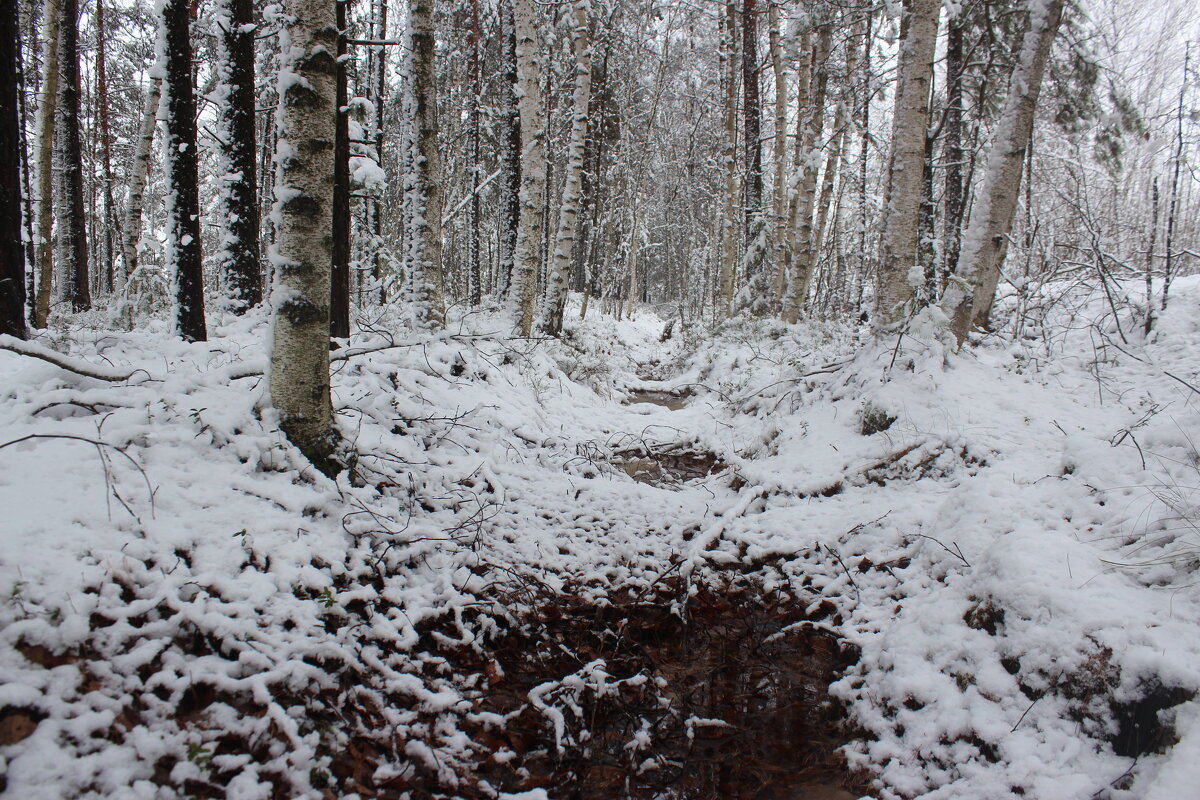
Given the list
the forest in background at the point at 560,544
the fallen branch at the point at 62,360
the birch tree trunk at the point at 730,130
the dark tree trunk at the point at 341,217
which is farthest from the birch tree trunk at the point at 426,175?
the birch tree trunk at the point at 730,130

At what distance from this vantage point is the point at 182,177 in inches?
259

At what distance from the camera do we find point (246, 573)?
2.39 metres

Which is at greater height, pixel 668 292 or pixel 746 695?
pixel 668 292

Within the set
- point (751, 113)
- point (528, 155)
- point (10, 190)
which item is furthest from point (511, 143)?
point (10, 190)

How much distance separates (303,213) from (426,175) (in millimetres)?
4697

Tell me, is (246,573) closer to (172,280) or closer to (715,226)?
(172,280)

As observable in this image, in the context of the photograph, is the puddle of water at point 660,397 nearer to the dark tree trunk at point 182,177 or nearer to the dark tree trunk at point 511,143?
the dark tree trunk at point 511,143

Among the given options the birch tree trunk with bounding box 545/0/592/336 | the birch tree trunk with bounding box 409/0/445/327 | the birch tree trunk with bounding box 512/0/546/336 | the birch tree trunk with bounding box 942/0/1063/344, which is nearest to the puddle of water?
the birch tree trunk with bounding box 512/0/546/336

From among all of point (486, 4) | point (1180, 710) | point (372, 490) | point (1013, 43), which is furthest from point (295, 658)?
point (486, 4)

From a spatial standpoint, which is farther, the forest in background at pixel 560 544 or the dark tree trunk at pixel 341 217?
the dark tree trunk at pixel 341 217

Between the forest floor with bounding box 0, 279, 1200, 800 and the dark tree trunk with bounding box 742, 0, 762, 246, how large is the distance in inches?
403

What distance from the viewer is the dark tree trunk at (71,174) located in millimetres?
10573

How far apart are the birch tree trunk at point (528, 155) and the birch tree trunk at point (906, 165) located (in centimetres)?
517

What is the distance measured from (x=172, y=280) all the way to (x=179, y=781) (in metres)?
6.83
